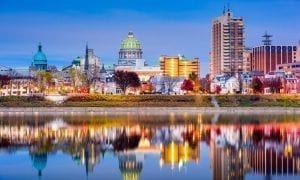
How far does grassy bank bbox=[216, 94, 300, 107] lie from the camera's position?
8512 centimetres

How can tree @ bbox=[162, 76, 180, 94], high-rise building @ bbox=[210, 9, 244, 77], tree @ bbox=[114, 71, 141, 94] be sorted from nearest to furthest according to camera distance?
1. tree @ bbox=[114, 71, 141, 94]
2. tree @ bbox=[162, 76, 180, 94]
3. high-rise building @ bbox=[210, 9, 244, 77]

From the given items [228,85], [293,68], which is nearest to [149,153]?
[228,85]

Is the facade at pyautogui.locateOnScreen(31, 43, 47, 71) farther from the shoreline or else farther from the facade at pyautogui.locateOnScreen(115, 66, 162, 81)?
the shoreline

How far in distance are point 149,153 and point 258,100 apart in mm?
60291

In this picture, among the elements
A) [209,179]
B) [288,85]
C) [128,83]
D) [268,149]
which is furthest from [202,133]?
[288,85]

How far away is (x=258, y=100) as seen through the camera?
88500 mm

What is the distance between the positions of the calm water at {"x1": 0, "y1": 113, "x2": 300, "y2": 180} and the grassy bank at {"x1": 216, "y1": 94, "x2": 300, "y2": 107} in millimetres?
40371

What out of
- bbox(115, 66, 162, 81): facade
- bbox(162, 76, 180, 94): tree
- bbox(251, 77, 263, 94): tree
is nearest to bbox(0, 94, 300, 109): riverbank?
bbox(251, 77, 263, 94): tree

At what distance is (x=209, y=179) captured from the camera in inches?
878

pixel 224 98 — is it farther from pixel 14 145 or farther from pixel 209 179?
pixel 209 179

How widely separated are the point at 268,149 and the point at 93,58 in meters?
161

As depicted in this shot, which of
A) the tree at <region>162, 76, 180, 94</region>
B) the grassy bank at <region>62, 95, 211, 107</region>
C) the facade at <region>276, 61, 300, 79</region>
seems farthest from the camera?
the tree at <region>162, 76, 180, 94</region>

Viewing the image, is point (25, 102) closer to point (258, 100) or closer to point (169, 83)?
point (258, 100)

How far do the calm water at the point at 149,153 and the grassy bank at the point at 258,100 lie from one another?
40.4m
